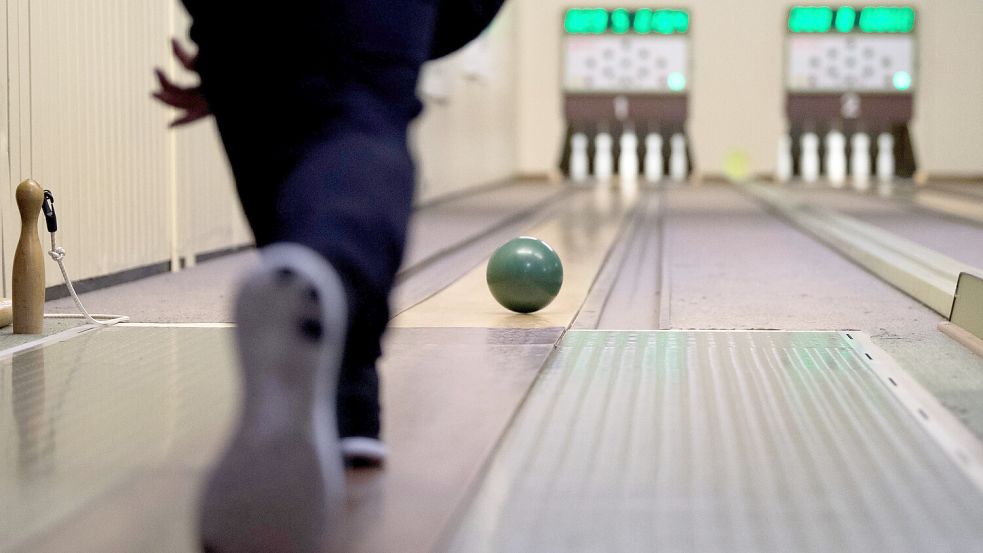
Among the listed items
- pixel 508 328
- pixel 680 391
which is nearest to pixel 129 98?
pixel 508 328

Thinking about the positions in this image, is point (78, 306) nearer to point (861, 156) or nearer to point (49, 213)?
point (49, 213)

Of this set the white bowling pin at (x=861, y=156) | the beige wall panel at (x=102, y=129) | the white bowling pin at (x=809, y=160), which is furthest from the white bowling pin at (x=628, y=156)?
the beige wall panel at (x=102, y=129)

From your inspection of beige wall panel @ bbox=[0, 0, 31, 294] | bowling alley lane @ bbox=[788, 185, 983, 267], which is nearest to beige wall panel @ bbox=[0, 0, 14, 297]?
beige wall panel @ bbox=[0, 0, 31, 294]

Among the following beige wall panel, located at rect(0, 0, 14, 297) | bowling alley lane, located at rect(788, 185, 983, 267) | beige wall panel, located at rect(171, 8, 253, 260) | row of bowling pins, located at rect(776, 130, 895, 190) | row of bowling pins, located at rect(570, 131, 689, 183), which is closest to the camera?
beige wall panel, located at rect(0, 0, 14, 297)

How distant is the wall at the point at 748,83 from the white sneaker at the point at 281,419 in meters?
11.2

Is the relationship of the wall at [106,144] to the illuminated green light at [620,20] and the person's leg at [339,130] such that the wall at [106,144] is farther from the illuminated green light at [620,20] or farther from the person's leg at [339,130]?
the illuminated green light at [620,20]

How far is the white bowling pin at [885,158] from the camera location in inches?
478

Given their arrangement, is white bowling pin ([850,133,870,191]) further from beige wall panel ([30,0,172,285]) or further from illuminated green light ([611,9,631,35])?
beige wall panel ([30,0,172,285])

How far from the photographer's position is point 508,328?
2.74 m

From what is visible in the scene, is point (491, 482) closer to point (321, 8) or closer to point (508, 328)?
point (321, 8)

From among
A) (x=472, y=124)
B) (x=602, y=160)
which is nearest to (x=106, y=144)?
(x=472, y=124)

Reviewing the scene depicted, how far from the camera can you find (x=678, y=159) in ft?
40.0

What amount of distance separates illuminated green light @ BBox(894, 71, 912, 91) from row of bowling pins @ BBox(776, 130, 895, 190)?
0.64m

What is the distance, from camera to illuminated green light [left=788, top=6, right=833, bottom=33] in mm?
11781
